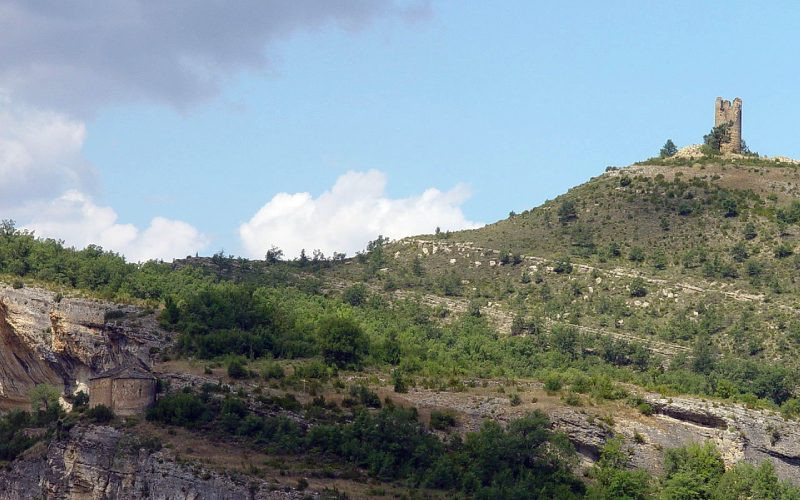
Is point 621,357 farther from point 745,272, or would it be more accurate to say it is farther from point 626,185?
point 626,185

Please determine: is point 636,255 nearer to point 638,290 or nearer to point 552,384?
point 638,290

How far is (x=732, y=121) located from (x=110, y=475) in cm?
6950

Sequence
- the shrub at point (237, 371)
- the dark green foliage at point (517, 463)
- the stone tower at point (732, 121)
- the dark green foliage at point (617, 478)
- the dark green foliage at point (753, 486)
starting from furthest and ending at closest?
the stone tower at point (732, 121), the shrub at point (237, 371), the dark green foliage at point (753, 486), the dark green foliage at point (617, 478), the dark green foliage at point (517, 463)

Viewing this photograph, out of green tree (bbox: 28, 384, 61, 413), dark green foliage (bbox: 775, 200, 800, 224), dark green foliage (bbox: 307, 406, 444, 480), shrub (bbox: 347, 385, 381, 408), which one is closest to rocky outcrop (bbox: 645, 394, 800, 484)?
shrub (bbox: 347, 385, 381, 408)

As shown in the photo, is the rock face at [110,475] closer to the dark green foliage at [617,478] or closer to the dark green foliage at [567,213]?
the dark green foliage at [617,478]

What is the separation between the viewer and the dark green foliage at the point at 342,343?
318 ft

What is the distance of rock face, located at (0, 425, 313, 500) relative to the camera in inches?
3054

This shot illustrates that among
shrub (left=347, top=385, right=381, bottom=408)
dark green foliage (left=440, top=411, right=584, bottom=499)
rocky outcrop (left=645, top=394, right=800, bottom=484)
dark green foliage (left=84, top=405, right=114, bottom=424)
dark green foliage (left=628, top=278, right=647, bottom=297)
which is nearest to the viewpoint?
dark green foliage (left=440, top=411, right=584, bottom=499)

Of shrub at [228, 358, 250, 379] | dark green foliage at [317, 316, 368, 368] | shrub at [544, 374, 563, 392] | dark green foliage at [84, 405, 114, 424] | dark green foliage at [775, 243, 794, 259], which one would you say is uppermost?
dark green foliage at [775, 243, 794, 259]

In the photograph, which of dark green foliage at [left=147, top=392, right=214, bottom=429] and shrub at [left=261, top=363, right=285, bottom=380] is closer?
dark green foliage at [left=147, top=392, right=214, bottom=429]

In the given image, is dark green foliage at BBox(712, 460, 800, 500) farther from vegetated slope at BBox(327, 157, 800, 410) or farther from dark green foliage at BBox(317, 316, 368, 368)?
dark green foliage at BBox(317, 316, 368, 368)

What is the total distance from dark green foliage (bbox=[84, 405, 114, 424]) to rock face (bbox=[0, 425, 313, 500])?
1.81 ft

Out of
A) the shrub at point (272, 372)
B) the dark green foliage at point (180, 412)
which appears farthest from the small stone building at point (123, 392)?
the shrub at point (272, 372)

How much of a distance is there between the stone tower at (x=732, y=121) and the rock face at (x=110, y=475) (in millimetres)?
66910
